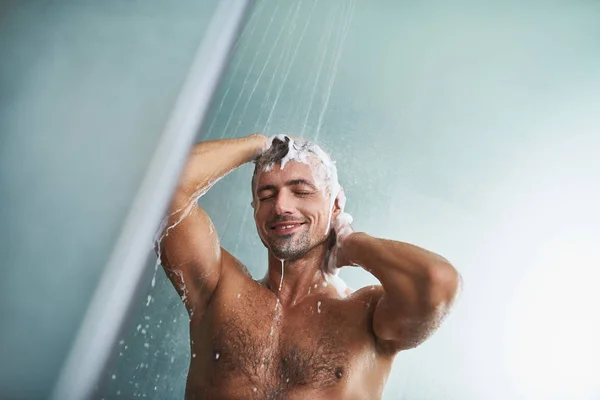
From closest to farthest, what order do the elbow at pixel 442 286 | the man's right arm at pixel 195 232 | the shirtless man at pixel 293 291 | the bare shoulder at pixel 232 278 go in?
the elbow at pixel 442 286 → the shirtless man at pixel 293 291 → the man's right arm at pixel 195 232 → the bare shoulder at pixel 232 278

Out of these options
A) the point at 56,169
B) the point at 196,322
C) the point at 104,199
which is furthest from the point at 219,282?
the point at 56,169

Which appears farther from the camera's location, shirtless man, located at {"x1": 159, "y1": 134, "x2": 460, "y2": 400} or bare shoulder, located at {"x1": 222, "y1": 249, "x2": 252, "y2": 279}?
bare shoulder, located at {"x1": 222, "y1": 249, "x2": 252, "y2": 279}

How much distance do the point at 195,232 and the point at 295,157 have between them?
40 cm

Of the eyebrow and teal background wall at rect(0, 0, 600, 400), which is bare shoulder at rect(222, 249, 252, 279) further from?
teal background wall at rect(0, 0, 600, 400)

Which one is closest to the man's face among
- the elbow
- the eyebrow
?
the eyebrow

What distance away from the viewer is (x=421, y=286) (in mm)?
1185

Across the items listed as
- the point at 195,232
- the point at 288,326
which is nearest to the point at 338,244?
the point at 288,326

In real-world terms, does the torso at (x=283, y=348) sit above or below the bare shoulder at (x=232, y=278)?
below

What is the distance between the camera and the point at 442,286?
3.81 ft

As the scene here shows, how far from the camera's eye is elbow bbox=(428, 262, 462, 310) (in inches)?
45.7

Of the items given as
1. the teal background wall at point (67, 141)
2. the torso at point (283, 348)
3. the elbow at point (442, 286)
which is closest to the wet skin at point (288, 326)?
the torso at point (283, 348)

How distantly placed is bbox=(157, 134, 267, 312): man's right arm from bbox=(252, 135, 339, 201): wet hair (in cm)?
8

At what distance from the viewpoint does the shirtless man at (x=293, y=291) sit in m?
1.28

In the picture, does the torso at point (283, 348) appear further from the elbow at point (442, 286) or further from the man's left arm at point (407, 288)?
the elbow at point (442, 286)
